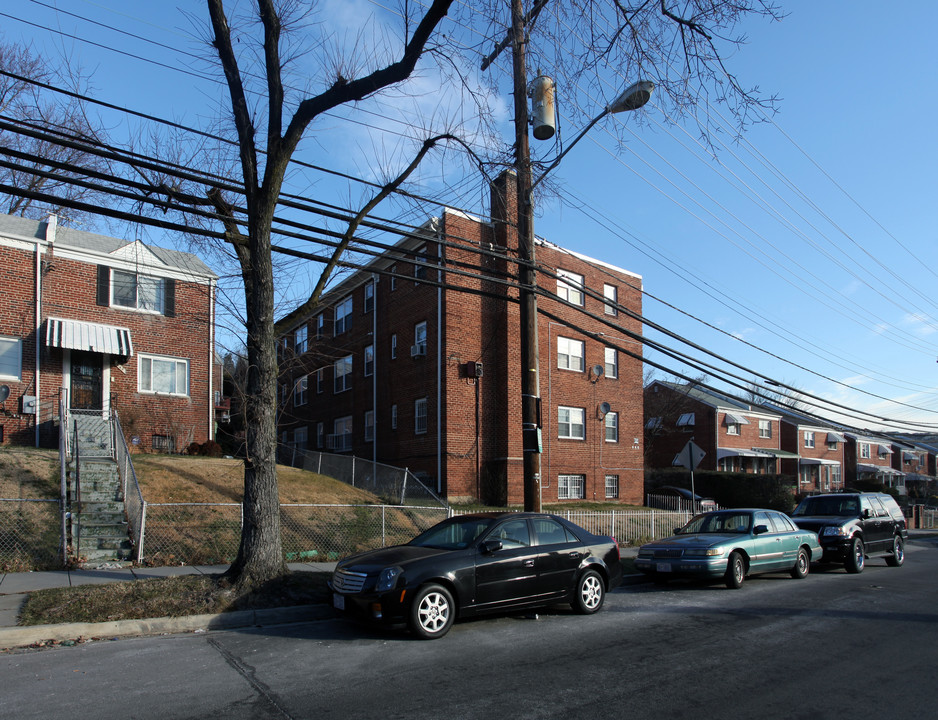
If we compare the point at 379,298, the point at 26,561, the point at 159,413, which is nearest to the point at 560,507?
the point at 379,298

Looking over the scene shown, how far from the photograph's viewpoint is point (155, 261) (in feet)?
77.5

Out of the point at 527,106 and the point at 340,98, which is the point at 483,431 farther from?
the point at 340,98

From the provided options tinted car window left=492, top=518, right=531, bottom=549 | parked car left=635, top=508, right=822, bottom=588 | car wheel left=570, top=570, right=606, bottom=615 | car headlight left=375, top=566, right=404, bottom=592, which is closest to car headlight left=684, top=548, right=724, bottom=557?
parked car left=635, top=508, right=822, bottom=588

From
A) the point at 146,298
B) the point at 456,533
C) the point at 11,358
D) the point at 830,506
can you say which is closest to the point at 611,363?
the point at 830,506

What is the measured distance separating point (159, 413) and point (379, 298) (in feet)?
30.3

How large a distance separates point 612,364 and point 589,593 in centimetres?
1902

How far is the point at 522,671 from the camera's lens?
6473 mm

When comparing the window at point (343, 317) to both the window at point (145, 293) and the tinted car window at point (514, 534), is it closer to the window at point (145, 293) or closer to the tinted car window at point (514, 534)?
the window at point (145, 293)

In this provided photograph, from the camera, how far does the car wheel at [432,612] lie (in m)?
7.61

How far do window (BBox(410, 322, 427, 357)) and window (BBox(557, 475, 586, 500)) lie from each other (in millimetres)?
6643

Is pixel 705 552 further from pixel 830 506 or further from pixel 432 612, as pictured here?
pixel 830 506

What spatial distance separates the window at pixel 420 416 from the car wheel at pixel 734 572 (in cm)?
1318

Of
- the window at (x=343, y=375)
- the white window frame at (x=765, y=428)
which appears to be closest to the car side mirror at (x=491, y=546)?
the window at (x=343, y=375)

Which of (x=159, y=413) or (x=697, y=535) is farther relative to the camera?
(x=159, y=413)
